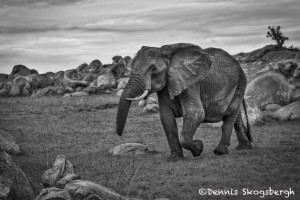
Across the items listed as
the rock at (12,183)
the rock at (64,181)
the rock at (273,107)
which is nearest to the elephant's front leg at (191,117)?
the rock at (64,181)

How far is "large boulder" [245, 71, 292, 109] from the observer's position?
986 inches

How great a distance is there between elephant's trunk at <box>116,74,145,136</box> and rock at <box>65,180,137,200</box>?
14.3 ft

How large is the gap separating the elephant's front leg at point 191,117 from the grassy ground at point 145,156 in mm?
444

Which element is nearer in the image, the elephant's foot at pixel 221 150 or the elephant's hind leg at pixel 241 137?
the elephant's foot at pixel 221 150

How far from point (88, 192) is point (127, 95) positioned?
15.8 feet

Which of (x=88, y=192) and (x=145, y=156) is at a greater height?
(x=88, y=192)

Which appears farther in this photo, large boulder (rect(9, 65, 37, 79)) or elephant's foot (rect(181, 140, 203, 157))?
large boulder (rect(9, 65, 37, 79))

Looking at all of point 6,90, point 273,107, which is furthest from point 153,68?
point 6,90

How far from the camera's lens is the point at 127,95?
12.6m

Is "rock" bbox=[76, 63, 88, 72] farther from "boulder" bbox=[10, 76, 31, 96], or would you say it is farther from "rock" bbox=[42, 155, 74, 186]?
"rock" bbox=[42, 155, 74, 186]

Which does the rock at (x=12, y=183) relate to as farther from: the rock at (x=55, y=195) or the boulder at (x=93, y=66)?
→ the boulder at (x=93, y=66)

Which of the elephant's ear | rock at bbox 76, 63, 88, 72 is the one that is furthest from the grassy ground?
rock at bbox 76, 63, 88, 72

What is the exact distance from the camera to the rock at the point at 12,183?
27.0 feet

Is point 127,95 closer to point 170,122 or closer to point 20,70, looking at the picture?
point 170,122
